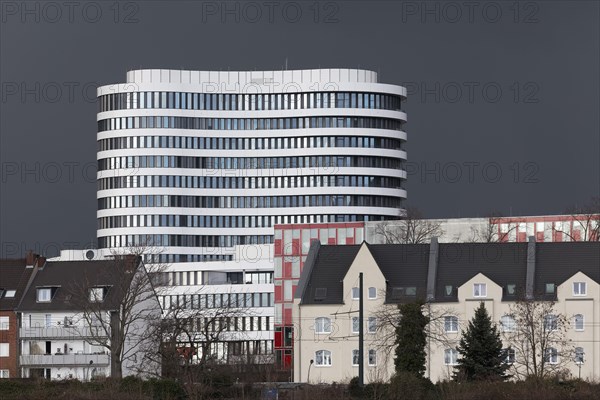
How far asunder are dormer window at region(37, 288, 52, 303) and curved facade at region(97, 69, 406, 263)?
69842mm

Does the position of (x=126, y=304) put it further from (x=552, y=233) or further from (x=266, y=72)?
(x=266, y=72)

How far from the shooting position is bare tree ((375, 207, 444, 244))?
512 ft

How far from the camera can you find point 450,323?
107 metres

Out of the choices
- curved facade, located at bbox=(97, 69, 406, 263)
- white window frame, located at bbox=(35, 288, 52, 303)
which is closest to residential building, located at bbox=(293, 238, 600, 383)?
white window frame, located at bbox=(35, 288, 52, 303)

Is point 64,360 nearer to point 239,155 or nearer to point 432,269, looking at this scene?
point 432,269

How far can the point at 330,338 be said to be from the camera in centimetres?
10750

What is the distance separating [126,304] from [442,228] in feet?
239

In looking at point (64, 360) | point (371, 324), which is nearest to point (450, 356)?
point (371, 324)

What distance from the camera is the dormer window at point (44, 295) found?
119 metres

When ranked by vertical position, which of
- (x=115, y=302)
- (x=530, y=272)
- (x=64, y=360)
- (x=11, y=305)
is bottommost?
(x=64, y=360)

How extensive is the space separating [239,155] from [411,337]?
10375cm

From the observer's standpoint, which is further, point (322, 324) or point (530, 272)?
point (322, 324)

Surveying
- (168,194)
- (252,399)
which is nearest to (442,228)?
(168,194)

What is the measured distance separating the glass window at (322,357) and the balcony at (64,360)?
18214mm
